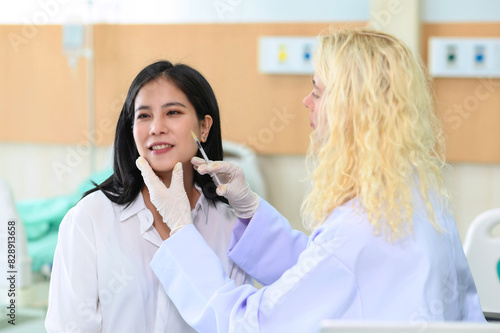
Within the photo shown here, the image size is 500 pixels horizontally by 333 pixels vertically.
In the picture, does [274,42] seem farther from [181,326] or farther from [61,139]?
[181,326]

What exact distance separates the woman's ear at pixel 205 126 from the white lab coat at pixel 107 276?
0.25 m

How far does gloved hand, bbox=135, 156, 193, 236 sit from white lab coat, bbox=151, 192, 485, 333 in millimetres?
43

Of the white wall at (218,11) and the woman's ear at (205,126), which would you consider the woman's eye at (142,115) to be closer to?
the woman's ear at (205,126)

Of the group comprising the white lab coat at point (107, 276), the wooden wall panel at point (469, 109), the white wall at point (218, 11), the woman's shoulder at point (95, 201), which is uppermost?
the white wall at point (218, 11)

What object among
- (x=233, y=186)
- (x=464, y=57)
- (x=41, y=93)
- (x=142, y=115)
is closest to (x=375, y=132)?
(x=233, y=186)

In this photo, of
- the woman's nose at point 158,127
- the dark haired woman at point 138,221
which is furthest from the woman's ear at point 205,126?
the woman's nose at point 158,127

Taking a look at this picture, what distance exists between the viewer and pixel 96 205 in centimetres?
140

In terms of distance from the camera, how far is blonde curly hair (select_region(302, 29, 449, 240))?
3.99ft

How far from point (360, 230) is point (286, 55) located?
2026mm

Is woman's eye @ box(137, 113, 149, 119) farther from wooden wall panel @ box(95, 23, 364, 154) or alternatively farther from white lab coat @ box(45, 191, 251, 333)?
wooden wall panel @ box(95, 23, 364, 154)

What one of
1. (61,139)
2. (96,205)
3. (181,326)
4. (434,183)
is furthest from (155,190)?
(61,139)

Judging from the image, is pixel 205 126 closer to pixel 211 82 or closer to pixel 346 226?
pixel 346 226

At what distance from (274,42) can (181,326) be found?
2003 mm

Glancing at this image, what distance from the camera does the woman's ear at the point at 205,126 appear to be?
1543 mm
